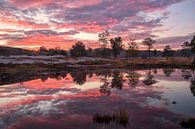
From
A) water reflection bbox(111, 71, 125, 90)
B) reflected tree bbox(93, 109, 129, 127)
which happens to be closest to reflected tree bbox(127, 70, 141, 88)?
water reflection bbox(111, 71, 125, 90)

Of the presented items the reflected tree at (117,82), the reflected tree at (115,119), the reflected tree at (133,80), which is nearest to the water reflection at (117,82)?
the reflected tree at (117,82)

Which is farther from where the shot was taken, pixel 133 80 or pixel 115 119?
pixel 133 80

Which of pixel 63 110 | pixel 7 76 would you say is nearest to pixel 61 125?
pixel 63 110

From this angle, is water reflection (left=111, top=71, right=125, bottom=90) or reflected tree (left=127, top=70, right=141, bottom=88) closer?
water reflection (left=111, top=71, right=125, bottom=90)

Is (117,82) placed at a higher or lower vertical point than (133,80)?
higher

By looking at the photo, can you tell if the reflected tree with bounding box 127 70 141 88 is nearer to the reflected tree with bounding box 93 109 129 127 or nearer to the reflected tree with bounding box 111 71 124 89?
the reflected tree with bounding box 111 71 124 89

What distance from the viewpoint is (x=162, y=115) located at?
24.8 metres

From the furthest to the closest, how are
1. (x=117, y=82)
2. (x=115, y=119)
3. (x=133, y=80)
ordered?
(x=133, y=80) → (x=117, y=82) → (x=115, y=119)

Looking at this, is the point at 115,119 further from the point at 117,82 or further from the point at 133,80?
the point at 133,80

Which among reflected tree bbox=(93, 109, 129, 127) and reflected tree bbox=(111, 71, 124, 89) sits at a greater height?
reflected tree bbox=(93, 109, 129, 127)

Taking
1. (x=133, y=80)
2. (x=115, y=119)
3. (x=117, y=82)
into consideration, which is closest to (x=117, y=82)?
(x=117, y=82)

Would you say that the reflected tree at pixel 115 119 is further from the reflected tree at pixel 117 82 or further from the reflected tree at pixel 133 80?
the reflected tree at pixel 133 80

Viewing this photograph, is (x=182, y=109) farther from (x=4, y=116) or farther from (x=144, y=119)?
(x=4, y=116)

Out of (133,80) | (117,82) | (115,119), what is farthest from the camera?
(133,80)
